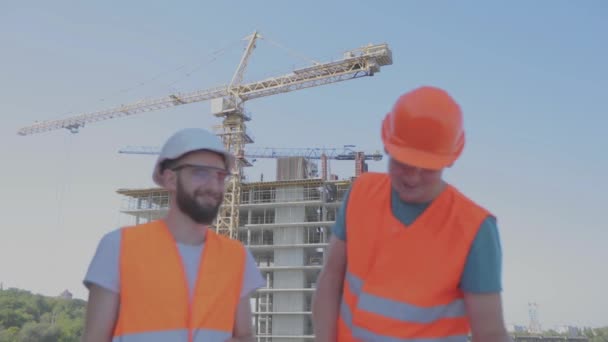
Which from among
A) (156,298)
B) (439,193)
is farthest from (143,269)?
(439,193)

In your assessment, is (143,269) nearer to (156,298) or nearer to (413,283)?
(156,298)

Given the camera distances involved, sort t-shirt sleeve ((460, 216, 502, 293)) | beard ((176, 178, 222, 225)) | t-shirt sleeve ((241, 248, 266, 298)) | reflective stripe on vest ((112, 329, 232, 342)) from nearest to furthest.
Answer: t-shirt sleeve ((460, 216, 502, 293))
reflective stripe on vest ((112, 329, 232, 342))
beard ((176, 178, 222, 225))
t-shirt sleeve ((241, 248, 266, 298))

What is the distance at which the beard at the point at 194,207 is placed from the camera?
8.78ft

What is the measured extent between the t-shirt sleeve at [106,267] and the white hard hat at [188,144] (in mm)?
480

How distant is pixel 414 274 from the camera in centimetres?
187

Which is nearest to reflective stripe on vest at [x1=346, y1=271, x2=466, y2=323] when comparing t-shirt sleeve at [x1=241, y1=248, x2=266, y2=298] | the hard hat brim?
the hard hat brim

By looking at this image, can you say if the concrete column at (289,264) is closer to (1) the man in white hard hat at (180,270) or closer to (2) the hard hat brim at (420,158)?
(1) the man in white hard hat at (180,270)

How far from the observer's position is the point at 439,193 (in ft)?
6.51

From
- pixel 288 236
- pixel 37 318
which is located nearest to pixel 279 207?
pixel 288 236

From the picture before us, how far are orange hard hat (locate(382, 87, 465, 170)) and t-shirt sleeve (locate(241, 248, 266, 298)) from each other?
52.4 inches

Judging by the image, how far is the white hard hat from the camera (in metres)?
2.71

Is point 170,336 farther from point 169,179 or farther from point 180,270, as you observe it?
point 169,179

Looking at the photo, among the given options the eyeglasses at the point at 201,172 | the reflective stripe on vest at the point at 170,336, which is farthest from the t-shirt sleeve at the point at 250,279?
the eyeglasses at the point at 201,172

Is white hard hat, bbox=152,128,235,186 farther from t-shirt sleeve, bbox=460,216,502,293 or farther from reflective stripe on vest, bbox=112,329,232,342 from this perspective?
t-shirt sleeve, bbox=460,216,502,293
